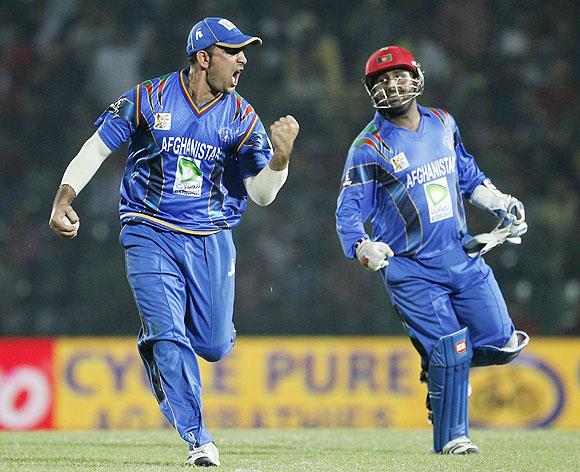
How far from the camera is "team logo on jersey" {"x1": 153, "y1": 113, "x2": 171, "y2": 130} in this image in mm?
5559

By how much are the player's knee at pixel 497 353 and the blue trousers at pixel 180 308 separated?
128 cm

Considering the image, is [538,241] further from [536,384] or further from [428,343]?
[428,343]

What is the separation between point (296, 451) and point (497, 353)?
117 centimetres

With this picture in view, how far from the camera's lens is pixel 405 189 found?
19.7 ft

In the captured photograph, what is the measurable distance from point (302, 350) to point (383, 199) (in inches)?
137

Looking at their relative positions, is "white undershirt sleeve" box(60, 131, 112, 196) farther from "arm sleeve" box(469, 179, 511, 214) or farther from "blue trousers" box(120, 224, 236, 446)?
"arm sleeve" box(469, 179, 511, 214)

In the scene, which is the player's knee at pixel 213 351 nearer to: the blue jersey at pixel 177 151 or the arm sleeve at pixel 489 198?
the blue jersey at pixel 177 151

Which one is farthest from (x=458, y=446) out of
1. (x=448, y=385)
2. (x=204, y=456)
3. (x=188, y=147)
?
(x=188, y=147)

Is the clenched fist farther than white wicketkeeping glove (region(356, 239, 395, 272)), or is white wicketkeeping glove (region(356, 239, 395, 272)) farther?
white wicketkeeping glove (region(356, 239, 395, 272))

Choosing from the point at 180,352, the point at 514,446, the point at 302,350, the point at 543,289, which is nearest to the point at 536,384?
the point at 543,289

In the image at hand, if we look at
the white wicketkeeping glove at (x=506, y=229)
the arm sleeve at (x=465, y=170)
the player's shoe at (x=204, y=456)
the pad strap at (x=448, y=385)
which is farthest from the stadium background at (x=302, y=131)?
the player's shoe at (x=204, y=456)

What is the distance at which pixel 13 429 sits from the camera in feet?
29.0

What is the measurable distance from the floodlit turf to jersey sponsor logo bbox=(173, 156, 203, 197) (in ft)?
4.09

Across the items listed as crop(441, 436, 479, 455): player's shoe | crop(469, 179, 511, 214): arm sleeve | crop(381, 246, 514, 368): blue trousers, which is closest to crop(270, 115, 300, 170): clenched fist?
crop(381, 246, 514, 368): blue trousers
